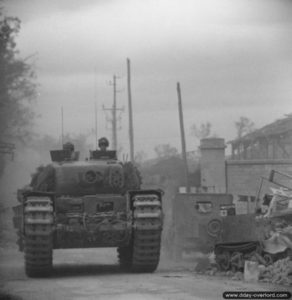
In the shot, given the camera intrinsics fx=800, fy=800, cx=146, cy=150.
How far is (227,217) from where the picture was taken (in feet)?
45.1

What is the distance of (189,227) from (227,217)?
250cm

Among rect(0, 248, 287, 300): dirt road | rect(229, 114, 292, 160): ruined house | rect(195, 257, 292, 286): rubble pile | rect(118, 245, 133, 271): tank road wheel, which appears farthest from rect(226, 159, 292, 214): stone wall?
rect(195, 257, 292, 286): rubble pile

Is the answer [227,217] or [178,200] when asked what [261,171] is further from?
[227,217]

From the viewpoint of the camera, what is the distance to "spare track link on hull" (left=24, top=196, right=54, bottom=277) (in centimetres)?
1188

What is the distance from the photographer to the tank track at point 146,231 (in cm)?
Result: 1221

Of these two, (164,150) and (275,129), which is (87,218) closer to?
(275,129)

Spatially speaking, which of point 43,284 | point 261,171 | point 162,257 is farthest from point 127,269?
point 261,171

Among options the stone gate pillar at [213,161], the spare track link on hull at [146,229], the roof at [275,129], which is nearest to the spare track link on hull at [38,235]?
the spare track link on hull at [146,229]

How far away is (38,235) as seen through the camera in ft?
38.9

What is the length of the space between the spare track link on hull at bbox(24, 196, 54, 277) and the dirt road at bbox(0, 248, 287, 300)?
0.26 m

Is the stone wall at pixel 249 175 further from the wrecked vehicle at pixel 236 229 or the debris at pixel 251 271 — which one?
the debris at pixel 251 271

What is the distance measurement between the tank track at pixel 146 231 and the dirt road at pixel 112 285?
0.27 metres

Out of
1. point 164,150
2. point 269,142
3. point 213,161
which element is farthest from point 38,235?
point 164,150

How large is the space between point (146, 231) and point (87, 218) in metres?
0.96
